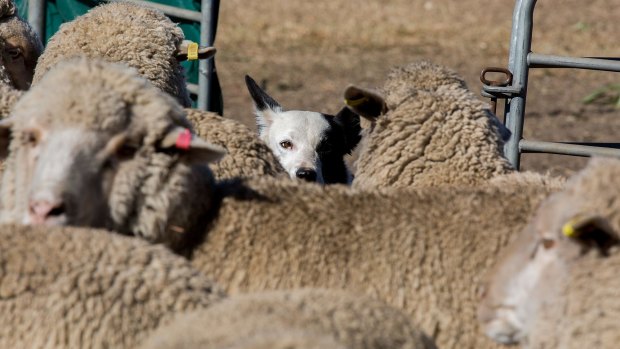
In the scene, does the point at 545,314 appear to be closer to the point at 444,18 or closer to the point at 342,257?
the point at 342,257

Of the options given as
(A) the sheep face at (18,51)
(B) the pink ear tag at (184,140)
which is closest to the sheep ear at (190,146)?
(B) the pink ear tag at (184,140)

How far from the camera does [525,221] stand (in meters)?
3.76

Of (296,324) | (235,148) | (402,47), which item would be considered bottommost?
(402,47)

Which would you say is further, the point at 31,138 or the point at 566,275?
the point at 31,138

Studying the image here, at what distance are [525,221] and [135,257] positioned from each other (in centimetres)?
130

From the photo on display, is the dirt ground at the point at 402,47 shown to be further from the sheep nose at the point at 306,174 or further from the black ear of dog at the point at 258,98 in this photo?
the sheep nose at the point at 306,174

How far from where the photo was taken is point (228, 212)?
12.7ft

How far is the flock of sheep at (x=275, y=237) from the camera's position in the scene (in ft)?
10.0

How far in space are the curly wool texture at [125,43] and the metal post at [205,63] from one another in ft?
4.73

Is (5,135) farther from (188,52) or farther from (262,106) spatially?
(262,106)

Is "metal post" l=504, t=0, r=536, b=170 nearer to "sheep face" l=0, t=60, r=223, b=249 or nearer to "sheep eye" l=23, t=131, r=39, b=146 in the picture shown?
"sheep face" l=0, t=60, r=223, b=249

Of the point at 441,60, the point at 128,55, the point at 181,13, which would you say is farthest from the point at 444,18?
the point at 128,55

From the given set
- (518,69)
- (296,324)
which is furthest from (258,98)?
(296,324)

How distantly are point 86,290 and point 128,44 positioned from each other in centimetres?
257
